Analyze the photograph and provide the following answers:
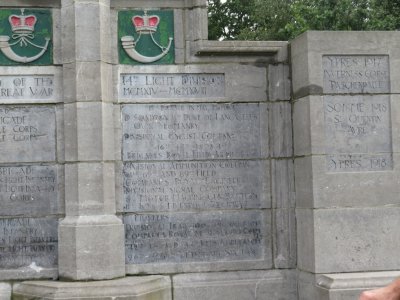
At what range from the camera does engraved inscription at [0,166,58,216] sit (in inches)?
262

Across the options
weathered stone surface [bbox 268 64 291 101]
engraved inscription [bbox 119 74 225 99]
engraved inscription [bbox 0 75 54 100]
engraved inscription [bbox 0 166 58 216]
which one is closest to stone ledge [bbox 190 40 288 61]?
weathered stone surface [bbox 268 64 291 101]

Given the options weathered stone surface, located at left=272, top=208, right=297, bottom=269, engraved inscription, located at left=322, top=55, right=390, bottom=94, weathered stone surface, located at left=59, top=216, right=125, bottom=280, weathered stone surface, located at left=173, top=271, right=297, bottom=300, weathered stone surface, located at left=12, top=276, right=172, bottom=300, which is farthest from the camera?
weathered stone surface, located at left=272, top=208, right=297, bottom=269

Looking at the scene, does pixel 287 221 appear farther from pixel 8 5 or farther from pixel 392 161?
pixel 8 5

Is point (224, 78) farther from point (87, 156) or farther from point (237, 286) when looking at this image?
point (237, 286)

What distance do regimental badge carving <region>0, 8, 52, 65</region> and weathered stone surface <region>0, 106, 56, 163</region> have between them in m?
0.53

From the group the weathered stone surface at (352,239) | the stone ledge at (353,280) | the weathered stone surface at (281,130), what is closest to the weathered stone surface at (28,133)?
the weathered stone surface at (281,130)

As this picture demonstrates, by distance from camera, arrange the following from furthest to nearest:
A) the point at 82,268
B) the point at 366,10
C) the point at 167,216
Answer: the point at 366,10, the point at 167,216, the point at 82,268

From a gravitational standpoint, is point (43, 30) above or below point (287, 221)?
above

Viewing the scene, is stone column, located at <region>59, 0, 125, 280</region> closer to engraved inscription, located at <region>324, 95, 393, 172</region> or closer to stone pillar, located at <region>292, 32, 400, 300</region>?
stone pillar, located at <region>292, 32, 400, 300</region>

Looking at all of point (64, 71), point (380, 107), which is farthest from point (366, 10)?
point (64, 71)

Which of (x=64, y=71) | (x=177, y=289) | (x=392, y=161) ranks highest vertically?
(x=64, y=71)

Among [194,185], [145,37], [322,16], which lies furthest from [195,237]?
[322,16]

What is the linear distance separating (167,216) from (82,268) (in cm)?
107

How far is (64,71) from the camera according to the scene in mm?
6617
